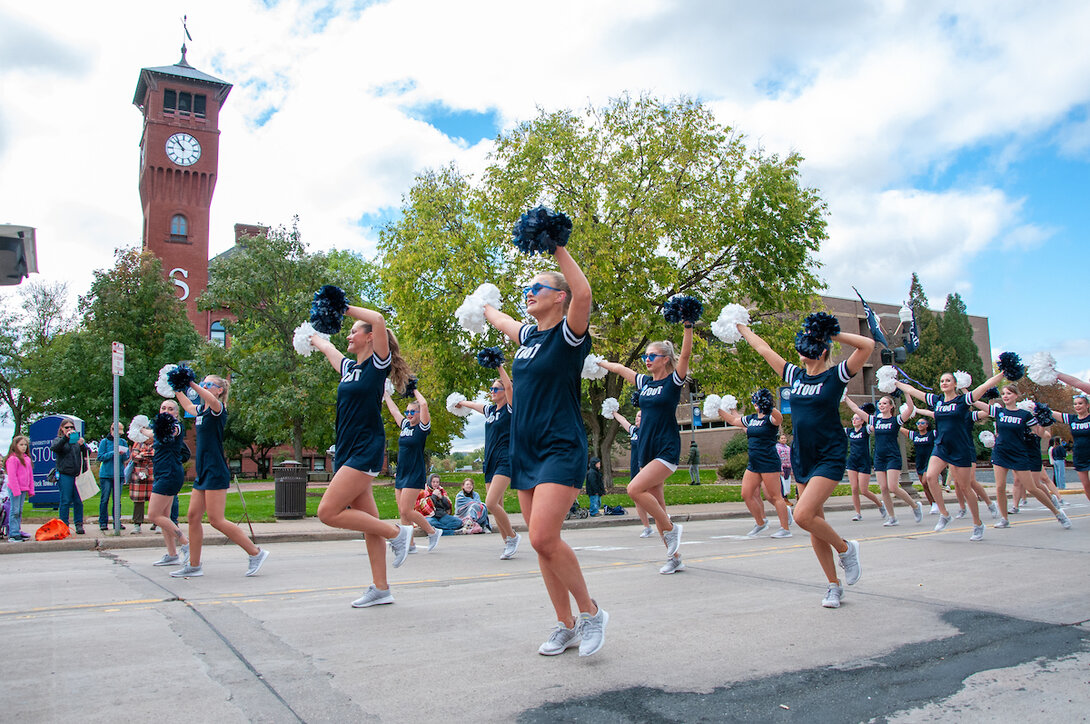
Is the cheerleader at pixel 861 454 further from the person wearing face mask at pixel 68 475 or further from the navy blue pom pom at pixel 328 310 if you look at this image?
the person wearing face mask at pixel 68 475

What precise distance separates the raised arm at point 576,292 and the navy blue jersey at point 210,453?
15.3ft

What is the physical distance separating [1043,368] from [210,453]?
7682mm

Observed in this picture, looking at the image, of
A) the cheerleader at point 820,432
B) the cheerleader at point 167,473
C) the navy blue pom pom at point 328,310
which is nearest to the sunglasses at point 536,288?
the navy blue pom pom at point 328,310

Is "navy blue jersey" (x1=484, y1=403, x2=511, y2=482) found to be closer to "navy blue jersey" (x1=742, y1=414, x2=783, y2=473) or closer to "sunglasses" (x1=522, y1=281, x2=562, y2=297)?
"navy blue jersey" (x1=742, y1=414, x2=783, y2=473)

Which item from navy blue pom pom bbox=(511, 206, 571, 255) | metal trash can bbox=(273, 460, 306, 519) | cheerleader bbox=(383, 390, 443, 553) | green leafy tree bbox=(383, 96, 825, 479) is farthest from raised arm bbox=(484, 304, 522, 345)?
green leafy tree bbox=(383, 96, 825, 479)

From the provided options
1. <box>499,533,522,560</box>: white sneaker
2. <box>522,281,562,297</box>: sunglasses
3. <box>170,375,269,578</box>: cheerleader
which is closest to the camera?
<box>522,281,562,297</box>: sunglasses

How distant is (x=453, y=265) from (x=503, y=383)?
583 inches

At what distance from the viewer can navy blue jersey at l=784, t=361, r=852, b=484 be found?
19.3ft

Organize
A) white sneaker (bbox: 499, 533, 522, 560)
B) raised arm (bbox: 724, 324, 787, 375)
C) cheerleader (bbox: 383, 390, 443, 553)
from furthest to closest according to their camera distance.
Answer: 1. cheerleader (bbox: 383, 390, 443, 553)
2. white sneaker (bbox: 499, 533, 522, 560)
3. raised arm (bbox: 724, 324, 787, 375)

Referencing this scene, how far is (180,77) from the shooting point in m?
A: 61.8

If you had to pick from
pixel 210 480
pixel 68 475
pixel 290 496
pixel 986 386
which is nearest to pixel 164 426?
pixel 210 480

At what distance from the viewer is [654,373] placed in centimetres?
777

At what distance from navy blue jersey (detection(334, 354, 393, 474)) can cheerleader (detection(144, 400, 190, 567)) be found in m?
3.16

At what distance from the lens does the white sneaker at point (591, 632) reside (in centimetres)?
417
